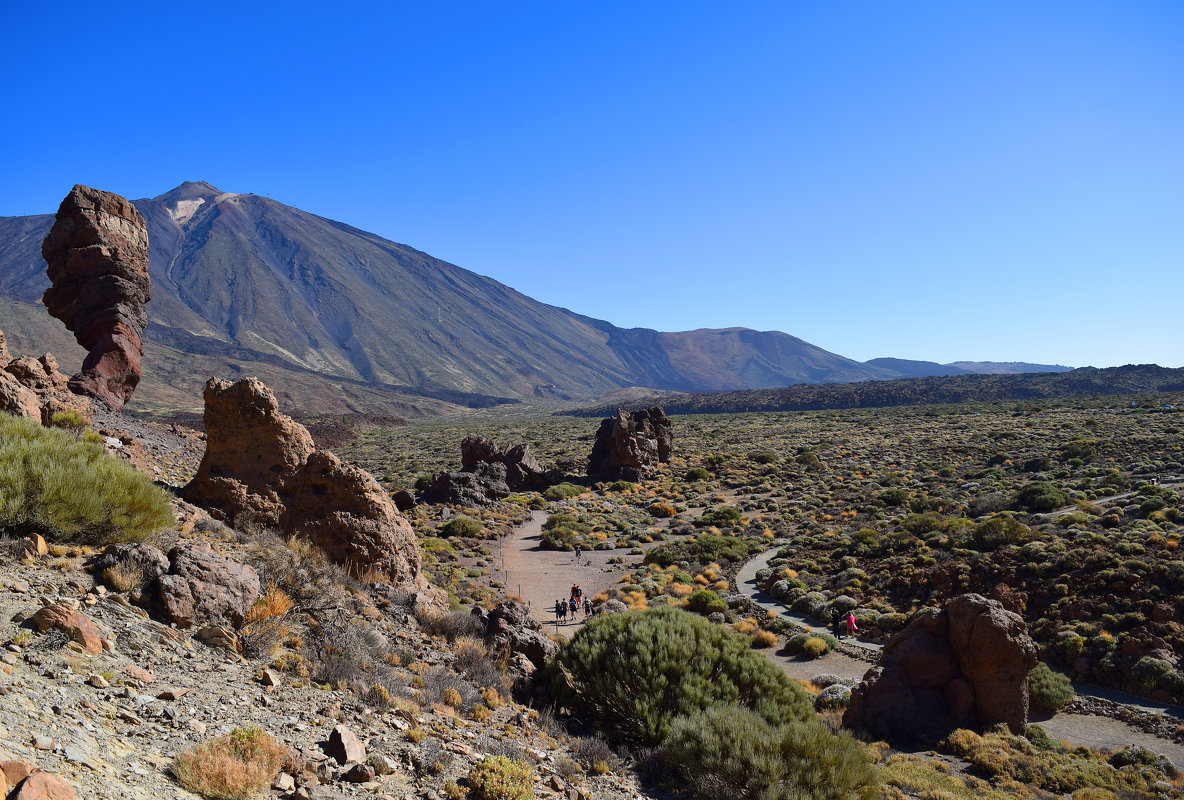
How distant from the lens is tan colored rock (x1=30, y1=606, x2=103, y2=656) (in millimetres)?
4805

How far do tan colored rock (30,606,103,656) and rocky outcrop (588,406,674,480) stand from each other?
37506mm

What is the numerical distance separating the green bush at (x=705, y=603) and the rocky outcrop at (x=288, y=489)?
10114 millimetres

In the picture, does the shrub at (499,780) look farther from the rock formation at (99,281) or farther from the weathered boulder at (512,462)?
the weathered boulder at (512,462)

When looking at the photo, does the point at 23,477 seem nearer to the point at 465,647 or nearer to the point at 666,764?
the point at 465,647

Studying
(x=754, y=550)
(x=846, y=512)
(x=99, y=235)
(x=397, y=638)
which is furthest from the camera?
(x=846, y=512)

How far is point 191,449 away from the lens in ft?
89.7

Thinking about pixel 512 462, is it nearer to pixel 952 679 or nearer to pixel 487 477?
pixel 487 477

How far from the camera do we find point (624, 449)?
42250 mm

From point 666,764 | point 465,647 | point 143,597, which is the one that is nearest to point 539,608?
point 465,647

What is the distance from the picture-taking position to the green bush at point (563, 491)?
37.0 meters

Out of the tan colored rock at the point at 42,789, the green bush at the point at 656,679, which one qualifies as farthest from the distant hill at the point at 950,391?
the tan colored rock at the point at 42,789

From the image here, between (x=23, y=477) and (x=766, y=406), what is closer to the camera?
(x=23, y=477)

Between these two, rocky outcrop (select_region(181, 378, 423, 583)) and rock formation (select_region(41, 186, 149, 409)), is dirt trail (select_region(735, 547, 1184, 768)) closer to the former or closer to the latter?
rocky outcrop (select_region(181, 378, 423, 583))

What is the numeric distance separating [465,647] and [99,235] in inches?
933
